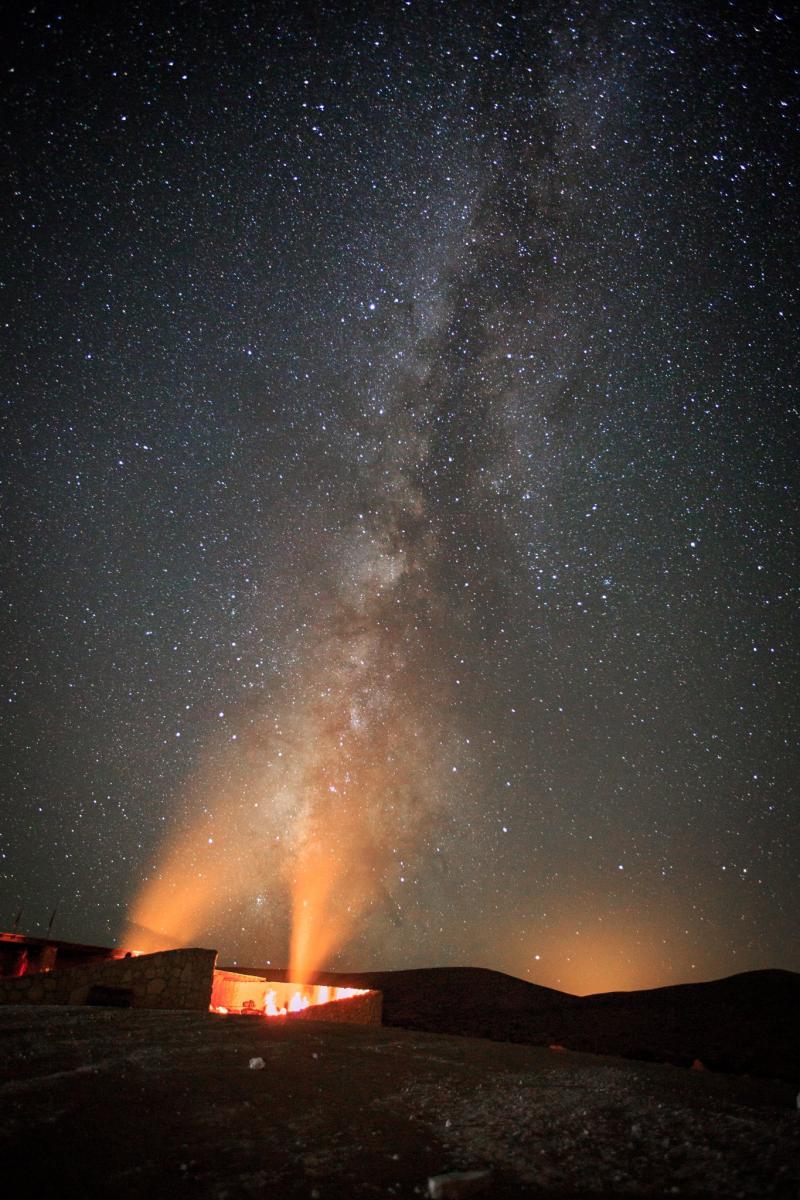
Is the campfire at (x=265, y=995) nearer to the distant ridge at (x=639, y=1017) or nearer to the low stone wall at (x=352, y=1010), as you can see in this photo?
the low stone wall at (x=352, y=1010)

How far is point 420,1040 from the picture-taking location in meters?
8.31

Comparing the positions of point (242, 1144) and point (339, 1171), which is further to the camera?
point (242, 1144)

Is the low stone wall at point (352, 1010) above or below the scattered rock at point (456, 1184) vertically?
below

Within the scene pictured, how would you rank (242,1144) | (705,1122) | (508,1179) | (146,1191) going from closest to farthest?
1. (146,1191)
2. (508,1179)
3. (242,1144)
4. (705,1122)

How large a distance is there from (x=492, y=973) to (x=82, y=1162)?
3080 cm

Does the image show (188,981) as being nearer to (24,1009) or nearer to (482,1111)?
(24,1009)

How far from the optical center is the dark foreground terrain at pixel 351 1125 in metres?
2.89

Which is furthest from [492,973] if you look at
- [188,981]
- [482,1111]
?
[482,1111]

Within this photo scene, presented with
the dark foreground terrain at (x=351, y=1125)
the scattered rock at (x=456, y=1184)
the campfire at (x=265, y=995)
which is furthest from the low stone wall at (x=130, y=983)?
the scattered rock at (x=456, y=1184)

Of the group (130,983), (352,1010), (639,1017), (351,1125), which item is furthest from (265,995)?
(351,1125)

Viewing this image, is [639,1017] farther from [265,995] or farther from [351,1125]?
[351,1125]

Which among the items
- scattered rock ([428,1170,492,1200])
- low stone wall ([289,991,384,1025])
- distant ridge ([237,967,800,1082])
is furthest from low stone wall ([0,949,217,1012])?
scattered rock ([428,1170,492,1200])

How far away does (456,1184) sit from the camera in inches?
109

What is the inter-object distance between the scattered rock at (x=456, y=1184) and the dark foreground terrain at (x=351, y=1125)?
0.22 ft
